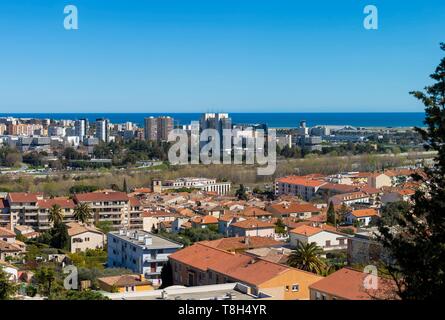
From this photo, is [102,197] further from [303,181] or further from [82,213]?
[303,181]

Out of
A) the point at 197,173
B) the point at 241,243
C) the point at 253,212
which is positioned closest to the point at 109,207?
the point at 253,212

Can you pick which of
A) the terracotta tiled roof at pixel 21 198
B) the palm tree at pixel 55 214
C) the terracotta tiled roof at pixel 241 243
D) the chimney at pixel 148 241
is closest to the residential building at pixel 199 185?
the terracotta tiled roof at pixel 21 198

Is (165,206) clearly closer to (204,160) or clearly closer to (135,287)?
(135,287)

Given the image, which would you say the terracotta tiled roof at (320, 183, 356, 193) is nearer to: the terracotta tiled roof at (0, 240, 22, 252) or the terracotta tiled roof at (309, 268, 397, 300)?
the terracotta tiled roof at (0, 240, 22, 252)

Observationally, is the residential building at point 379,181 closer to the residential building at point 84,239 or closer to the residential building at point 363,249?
the residential building at point 363,249
